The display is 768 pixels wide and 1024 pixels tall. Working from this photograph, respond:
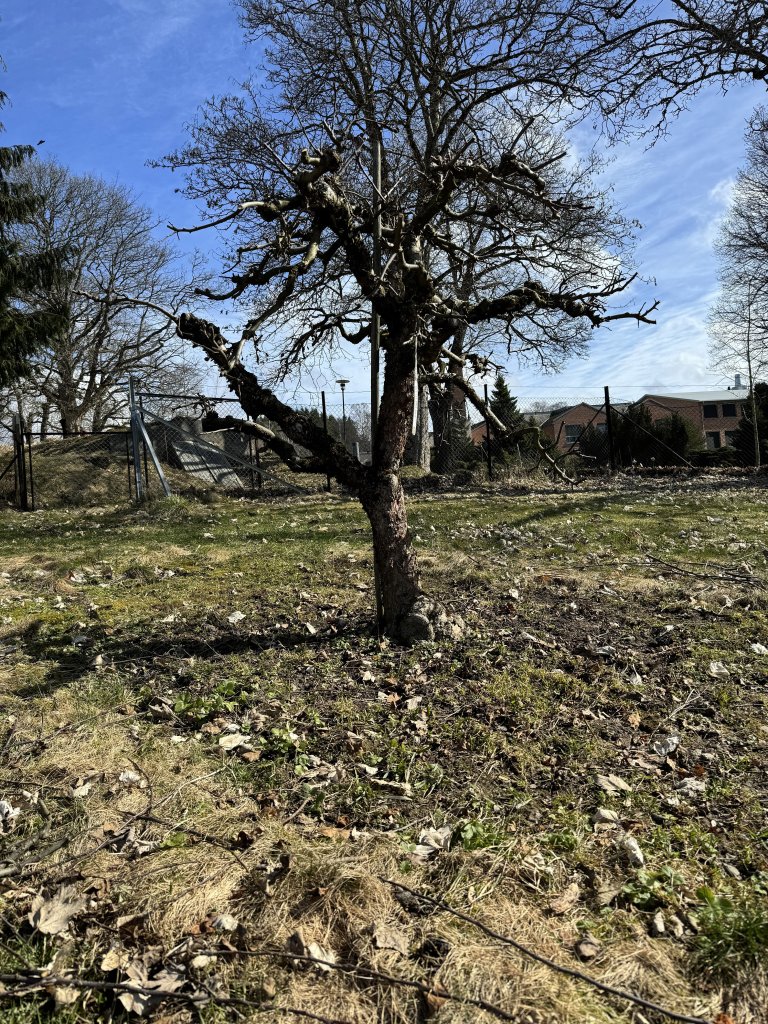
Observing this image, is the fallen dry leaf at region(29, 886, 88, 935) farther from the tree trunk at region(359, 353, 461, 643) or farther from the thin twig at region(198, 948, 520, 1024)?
the tree trunk at region(359, 353, 461, 643)

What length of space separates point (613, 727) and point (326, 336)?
4467 mm

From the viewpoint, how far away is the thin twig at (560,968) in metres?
1.84

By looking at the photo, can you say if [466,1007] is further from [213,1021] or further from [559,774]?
[559,774]

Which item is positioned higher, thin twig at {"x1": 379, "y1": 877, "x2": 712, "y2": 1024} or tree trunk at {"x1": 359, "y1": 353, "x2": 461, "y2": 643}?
tree trunk at {"x1": 359, "y1": 353, "x2": 461, "y2": 643}

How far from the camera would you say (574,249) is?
42.1ft

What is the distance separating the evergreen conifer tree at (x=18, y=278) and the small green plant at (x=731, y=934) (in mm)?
15769

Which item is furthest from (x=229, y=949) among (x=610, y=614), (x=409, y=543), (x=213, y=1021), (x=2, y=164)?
(x=2, y=164)

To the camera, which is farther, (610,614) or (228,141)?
(228,141)

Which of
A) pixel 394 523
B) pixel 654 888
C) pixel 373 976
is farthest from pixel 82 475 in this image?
pixel 654 888

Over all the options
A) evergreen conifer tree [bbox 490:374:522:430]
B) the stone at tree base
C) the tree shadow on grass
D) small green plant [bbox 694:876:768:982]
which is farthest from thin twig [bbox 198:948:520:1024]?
evergreen conifer tree [bbox 490:374:522:430]

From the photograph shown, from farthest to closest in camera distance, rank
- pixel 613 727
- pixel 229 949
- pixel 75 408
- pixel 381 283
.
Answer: pixel 75 408 → pixel 381 283 → pixel 613 727 → pixel 229 949

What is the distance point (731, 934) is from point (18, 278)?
17.4 m

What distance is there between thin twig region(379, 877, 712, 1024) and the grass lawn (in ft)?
0.07

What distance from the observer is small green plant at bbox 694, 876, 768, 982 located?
2.03 m
